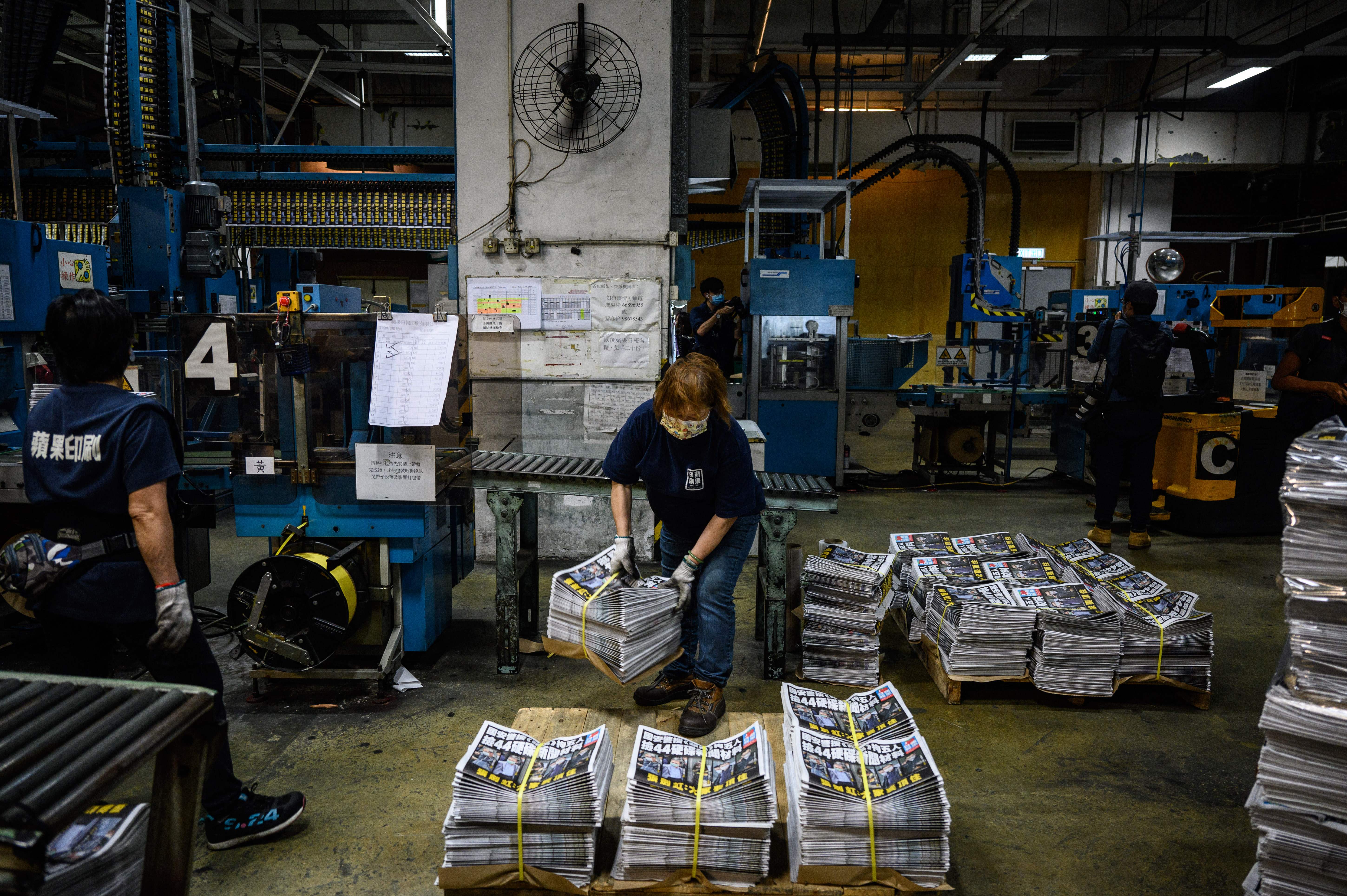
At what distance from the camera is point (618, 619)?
269cm

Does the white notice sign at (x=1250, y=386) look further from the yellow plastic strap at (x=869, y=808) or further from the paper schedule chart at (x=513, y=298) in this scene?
the yellow plastic strap at (x=869, y=808)

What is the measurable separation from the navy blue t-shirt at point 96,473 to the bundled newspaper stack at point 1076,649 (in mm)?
3073

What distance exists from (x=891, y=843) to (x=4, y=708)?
182 cm

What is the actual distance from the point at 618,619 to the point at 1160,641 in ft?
7.19

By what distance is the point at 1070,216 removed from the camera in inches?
519

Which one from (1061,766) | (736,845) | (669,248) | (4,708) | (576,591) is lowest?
(1061,766)

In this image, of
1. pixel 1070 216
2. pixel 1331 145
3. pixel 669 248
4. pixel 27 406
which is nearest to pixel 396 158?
pixel 669 248

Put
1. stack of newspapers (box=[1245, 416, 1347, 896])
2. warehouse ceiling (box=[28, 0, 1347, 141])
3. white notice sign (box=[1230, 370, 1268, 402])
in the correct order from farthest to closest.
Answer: warehouse ceiling (box=[28, 0, 1347, 141])
white notice sign (box=[1230, 370, 1268, 402])
stack of newspapers (box=[1245, 416, 1347, 896])

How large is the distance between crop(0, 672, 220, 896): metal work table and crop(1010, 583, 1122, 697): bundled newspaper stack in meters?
2.93

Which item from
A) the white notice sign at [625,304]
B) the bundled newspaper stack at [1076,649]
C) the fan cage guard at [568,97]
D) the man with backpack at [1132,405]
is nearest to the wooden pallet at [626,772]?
the bundled newspaper stack at [1076,649]

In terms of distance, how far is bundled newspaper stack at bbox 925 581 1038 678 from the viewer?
10.8 feet

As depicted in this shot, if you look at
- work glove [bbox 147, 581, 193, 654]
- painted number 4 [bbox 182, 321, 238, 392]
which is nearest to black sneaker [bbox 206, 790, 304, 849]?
work glove [bbox 147, 581, 193, 654]

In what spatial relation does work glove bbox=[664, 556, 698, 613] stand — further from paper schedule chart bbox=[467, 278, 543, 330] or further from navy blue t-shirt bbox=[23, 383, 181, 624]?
paper schedule chart bbox=[467, 278, 543, 330]

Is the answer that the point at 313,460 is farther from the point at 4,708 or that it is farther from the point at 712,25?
the point at 712,25
